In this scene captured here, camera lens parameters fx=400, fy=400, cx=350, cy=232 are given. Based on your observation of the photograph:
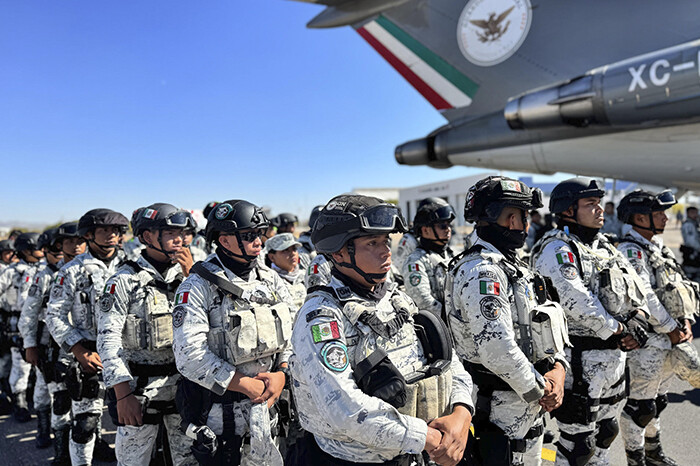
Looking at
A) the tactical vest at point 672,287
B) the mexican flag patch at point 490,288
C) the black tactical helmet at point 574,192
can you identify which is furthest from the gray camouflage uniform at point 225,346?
the tactical vest at point 672,287

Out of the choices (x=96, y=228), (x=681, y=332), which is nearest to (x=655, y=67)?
(x=681, y=332)

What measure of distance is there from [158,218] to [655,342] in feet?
13.5

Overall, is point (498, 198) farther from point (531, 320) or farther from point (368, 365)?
point (368, 365)

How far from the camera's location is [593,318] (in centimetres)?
274

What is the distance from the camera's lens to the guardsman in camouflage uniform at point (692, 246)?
33.7 ft

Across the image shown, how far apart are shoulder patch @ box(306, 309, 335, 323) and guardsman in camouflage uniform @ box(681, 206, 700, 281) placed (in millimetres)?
12399

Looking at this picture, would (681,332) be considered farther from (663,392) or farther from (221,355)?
(221,355)

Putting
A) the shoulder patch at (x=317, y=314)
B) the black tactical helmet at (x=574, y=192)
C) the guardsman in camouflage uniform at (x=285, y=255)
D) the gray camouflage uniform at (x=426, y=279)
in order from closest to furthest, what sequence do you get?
the shoulder patch at (x=317, y=314)
the black tactical helmet at (x=574, y=192)
the gray camouflage uniform at (x=426, y=279)
the guardsman in camouflage uniform at (x=285, y=255)

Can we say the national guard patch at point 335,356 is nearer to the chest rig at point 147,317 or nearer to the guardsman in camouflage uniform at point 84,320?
the chest rig at point 147,317

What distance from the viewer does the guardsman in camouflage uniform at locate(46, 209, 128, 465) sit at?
3.27m

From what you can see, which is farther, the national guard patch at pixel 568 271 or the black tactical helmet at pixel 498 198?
the national guard patch at pixel 568 271

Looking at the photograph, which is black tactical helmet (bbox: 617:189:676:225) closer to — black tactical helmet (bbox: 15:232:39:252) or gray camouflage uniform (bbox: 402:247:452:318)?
gray camouflage uniform (bbox: 402:247:452:318)

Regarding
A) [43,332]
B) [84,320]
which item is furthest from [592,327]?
[43,332]

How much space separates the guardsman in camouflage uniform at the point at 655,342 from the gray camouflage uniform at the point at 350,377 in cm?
247
